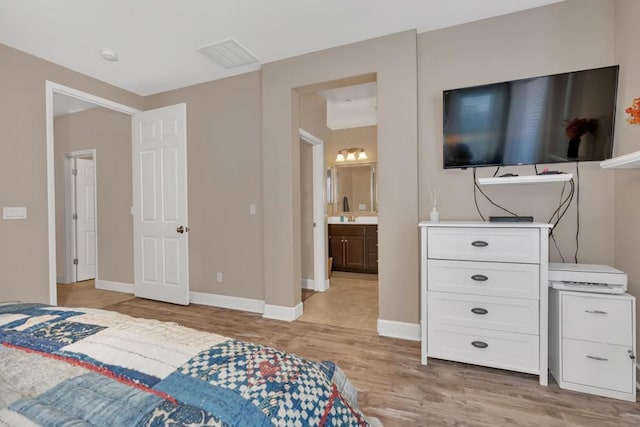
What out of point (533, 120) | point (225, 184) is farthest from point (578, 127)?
point (225, 184)

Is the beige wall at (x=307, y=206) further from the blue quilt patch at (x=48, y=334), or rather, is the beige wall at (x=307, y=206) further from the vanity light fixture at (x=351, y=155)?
the blue quilt patch at (x=48, y=334)

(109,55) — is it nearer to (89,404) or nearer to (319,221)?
(319,221)

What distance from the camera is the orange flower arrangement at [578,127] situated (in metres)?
1.99

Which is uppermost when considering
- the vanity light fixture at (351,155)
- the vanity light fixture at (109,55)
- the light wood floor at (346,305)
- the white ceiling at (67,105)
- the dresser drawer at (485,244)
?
the vanity light fixture at (109,55)

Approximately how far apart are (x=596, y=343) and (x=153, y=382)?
2.35m

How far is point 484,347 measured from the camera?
6.56ft

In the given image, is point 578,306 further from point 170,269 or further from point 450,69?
point 170,269

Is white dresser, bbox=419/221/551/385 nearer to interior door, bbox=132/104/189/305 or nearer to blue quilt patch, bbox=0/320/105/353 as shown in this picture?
blue quilt patch, bbox=0/320/105/353

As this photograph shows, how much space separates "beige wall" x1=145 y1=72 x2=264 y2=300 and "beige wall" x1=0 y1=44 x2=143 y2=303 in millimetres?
1323

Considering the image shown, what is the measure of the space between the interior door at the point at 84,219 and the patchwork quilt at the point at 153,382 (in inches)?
189

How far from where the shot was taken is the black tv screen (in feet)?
6.46

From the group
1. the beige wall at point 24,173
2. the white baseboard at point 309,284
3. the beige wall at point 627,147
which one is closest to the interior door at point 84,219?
the beige wall at point 24,173

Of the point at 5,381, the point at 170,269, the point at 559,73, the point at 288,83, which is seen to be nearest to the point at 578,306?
the point at 559,73

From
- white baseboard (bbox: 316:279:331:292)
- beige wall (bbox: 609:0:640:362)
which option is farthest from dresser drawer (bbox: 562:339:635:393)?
white baseboard (bbox: 316:279:331:292)
